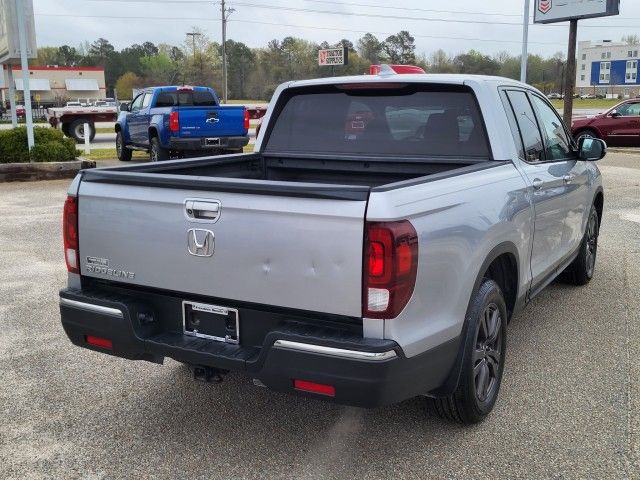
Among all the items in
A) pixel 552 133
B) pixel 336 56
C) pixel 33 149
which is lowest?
pixel 33 149

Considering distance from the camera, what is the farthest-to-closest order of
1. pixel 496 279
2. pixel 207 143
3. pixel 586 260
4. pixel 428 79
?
pixel 207 143 → pixel 586 260 → pixel 428 79 → pixel 496 279

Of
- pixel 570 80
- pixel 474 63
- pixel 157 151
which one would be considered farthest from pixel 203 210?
pixel 474 63

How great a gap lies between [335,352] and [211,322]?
739 mm

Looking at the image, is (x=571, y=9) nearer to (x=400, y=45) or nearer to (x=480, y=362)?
(x=480, y=362)

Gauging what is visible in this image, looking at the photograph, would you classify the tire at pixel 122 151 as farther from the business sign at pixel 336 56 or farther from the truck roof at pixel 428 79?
the truck roof at pixel 428 79

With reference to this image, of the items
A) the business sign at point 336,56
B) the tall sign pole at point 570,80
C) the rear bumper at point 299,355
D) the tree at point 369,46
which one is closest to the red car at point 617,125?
the tall sign pole at point 570,80

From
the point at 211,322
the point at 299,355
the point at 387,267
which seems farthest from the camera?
the point at 211,322

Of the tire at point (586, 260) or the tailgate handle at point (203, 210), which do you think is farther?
the tire at point (586, 260)

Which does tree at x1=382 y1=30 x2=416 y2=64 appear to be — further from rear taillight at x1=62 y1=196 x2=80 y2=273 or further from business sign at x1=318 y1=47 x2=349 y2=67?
rear taillight at x1=62 y1=196 x2=80 y2=273

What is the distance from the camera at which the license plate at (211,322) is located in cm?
312

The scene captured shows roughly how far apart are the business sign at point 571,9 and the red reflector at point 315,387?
2342 cm

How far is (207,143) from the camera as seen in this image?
15.4 metres

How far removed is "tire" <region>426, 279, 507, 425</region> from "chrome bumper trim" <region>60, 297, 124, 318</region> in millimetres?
1714

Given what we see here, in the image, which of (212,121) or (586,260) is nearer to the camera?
(586,260)
